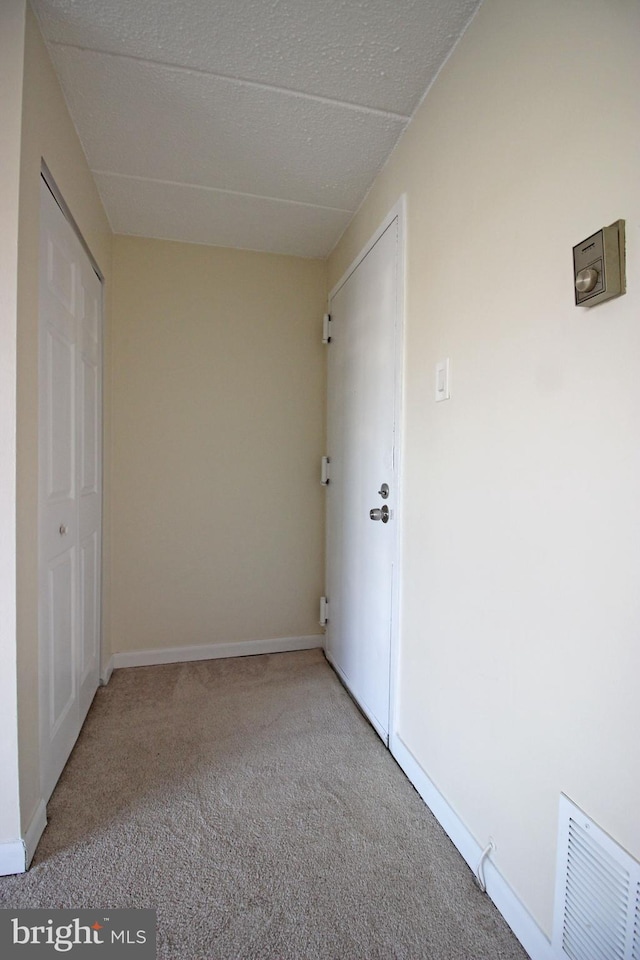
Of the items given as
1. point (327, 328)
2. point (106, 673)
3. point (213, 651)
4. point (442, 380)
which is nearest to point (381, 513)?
point (442, 380)

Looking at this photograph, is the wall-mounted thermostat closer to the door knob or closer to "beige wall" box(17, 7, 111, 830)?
the door knob

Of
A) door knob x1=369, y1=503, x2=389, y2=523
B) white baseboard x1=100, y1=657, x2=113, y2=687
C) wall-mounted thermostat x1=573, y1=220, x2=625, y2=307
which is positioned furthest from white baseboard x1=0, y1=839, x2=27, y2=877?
wall-mounted thermostat x1=573, y1=220, x2=625, y2=307

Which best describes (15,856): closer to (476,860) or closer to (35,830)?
(35,830)

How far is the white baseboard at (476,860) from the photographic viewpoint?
0.99m

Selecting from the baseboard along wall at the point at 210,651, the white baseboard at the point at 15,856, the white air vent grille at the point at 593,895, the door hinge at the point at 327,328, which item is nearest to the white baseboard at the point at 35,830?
the white baseboard at the point at 15,856

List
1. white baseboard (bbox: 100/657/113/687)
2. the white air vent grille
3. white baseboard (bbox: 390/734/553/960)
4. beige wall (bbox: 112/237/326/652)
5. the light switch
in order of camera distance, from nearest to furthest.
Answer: the white air vent grille < white baseboard (bbox: 390/734/553/960) < the light switch < white baseboard (bbox: 100/657/113/687) < beige wall (bbox: 112/237/326/652)

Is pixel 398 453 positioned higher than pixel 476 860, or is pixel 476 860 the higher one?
pixel 398 453

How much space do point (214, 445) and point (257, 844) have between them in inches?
73.5

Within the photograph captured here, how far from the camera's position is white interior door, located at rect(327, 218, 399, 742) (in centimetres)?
178

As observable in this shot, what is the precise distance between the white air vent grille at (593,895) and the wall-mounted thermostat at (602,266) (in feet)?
3.26

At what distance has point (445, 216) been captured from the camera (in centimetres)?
138

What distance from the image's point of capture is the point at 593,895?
2.72ft

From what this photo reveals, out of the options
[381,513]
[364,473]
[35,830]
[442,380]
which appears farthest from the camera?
[364,473]

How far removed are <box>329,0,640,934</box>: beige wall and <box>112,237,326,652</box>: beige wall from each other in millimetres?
1250
